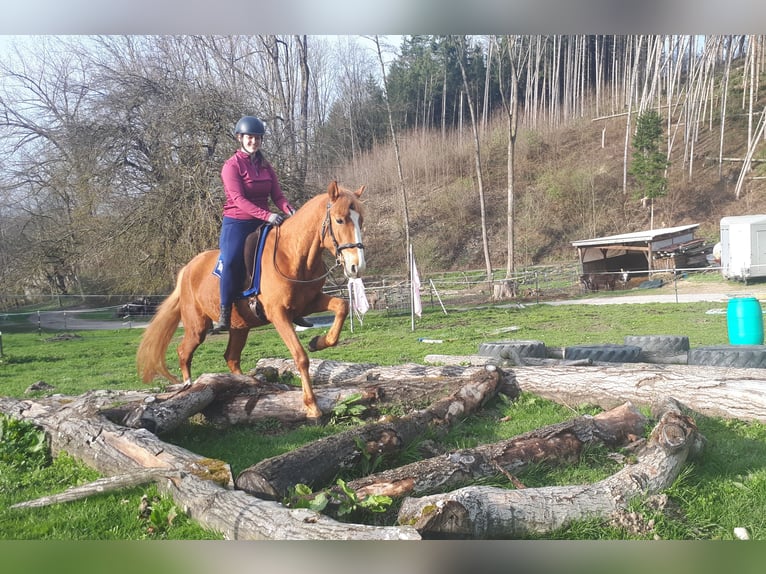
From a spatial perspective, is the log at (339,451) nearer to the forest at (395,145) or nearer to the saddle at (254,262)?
the saddle at (254,262)

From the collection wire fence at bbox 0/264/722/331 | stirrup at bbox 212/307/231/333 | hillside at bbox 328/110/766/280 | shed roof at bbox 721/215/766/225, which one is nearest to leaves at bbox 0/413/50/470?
stirrup at bbox 212/307/231/333

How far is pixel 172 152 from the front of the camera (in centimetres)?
709

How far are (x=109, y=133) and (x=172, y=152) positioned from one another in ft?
2.55

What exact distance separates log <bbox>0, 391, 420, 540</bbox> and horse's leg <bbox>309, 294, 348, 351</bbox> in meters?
1.36

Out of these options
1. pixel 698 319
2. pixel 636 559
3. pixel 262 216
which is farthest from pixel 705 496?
pixel 698 319

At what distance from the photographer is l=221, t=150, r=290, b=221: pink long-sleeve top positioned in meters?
4.46

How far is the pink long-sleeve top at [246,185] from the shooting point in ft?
14.6

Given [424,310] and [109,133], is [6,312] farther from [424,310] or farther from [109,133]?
[424,310]

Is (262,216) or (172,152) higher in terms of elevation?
(172,152)

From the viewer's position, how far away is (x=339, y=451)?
3268mm

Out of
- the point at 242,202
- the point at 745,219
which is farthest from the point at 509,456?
the point at 745,219

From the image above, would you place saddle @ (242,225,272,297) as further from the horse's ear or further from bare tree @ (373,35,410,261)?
bare tree @ (373,35,410,261)

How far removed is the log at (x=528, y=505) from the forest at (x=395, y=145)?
434cm
